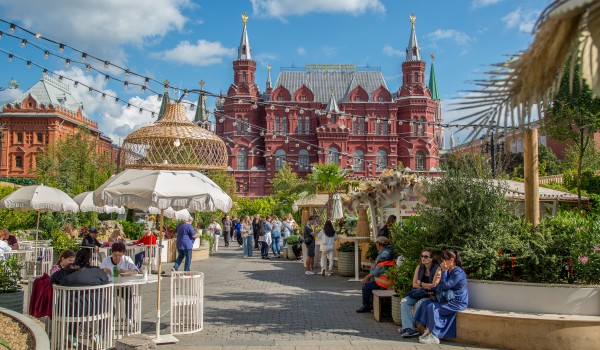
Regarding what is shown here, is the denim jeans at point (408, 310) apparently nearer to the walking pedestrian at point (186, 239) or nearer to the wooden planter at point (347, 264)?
the walking pedestrian at point (186, 239)

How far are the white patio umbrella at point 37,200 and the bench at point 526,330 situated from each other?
9.85 metres

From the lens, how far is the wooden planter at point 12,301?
8039mm

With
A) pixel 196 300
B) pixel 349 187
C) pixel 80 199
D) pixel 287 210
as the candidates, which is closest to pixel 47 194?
pixel 80 199

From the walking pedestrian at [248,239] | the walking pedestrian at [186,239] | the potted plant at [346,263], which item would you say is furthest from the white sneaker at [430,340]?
the walking pedestrian at [248,239]

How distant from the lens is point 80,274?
678 cm

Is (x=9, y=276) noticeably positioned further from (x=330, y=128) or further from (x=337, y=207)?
(x=330, y=128)

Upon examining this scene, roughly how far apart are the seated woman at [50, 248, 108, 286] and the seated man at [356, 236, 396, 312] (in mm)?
4426

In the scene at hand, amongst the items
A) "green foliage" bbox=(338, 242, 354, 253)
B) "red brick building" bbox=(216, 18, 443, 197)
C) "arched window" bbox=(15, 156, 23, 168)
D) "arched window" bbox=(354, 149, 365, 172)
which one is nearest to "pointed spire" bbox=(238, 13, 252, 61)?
"red brick building" bbox=(216, 18, 443, 197)

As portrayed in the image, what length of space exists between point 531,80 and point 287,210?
145 feet

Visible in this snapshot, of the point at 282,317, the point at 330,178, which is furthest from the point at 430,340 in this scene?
the point at 330,178

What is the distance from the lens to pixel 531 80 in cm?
162

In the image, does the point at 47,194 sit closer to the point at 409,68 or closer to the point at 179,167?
the point at 179,167

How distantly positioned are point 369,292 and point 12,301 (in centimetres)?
547

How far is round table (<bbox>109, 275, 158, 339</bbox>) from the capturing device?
7527mm
